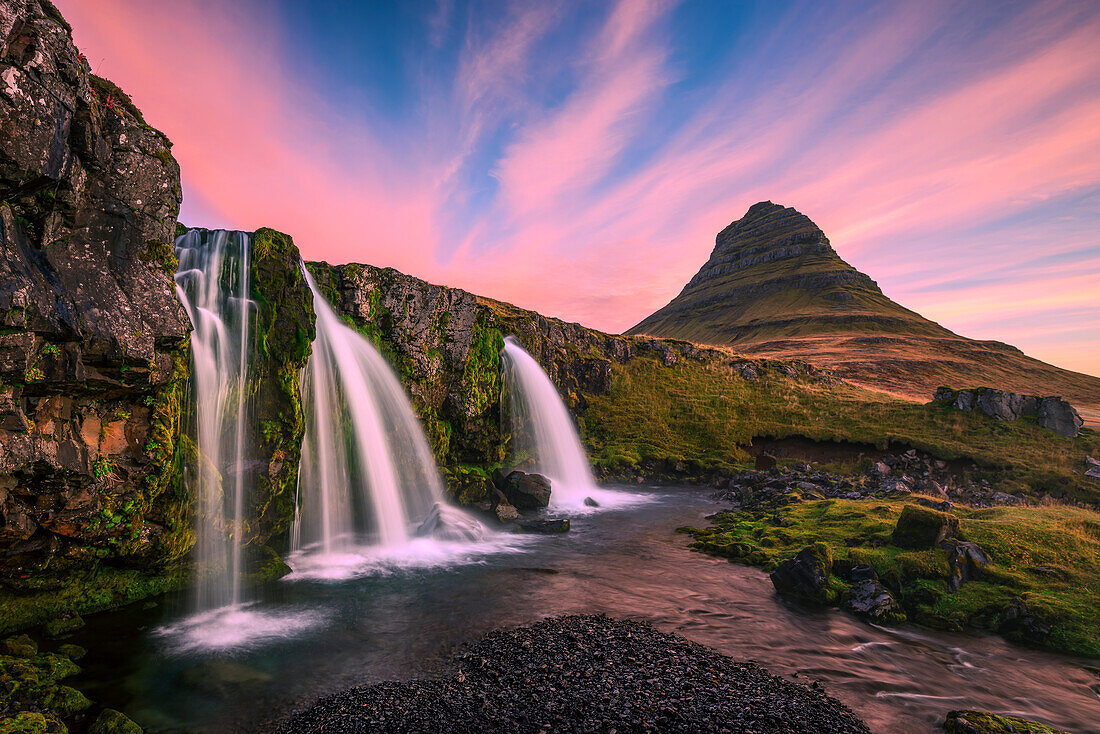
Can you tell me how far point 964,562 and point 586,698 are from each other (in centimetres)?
1431

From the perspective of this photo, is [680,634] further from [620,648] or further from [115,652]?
[115,652]

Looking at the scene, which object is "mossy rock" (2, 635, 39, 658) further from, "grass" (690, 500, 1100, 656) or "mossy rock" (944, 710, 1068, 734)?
"grass" (690, 500, 1100, 656)

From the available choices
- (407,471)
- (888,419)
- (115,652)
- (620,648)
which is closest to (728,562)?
(620,648)

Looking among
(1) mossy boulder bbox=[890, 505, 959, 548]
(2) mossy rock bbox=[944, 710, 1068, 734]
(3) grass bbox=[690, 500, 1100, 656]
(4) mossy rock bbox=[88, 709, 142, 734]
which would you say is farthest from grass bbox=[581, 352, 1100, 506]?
(4) mossy rock bbox=[88, 709, 142, 734]

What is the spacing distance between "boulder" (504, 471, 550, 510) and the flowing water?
8.40 metres

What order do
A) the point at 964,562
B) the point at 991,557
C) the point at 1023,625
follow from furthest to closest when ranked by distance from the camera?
the point at 991,557 < the point at 964,562 < the point at 1023,625

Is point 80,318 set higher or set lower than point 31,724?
higher

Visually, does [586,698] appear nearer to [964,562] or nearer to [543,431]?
[964,562]

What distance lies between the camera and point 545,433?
117 ft

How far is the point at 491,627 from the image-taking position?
1242 cm

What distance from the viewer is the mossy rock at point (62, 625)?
34.9ft

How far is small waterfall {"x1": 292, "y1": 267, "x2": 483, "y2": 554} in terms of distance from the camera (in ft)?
64.3

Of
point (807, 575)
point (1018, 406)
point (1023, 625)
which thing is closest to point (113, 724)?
point (807, 575)

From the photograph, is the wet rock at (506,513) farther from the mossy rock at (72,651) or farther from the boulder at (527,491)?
the mossy rock at (72,651)
